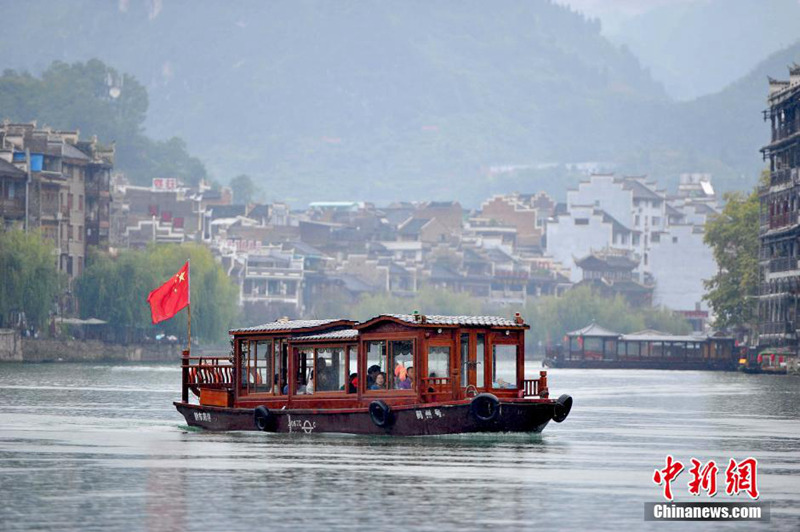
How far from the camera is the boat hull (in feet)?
154

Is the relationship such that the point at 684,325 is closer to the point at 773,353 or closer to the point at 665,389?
the point at 773,353

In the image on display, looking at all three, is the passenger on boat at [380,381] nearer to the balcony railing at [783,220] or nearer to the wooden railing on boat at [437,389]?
the wooden railing on boat at [437,389]

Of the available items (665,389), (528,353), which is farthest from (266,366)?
(528,353)

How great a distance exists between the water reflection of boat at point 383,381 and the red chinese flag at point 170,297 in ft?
11.0

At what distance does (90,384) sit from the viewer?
84625mm

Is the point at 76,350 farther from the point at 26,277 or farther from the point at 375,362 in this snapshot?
the point at 375,362

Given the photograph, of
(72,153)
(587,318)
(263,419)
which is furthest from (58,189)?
(263,419)

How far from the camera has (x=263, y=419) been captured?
50188mm

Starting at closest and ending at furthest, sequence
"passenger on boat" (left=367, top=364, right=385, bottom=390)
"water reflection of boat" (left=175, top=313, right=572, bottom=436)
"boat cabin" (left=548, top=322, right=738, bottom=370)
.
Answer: "water reflection of boat" (left=175, top=313, right=572, bottom=436) → "passenger on boat" (left=367, top=364, right=385, bottom=390) → "boat cabin" (left=548, top=322, right=738, bottom=370)

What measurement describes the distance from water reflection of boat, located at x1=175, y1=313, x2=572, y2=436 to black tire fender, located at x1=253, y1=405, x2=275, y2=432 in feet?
0.08

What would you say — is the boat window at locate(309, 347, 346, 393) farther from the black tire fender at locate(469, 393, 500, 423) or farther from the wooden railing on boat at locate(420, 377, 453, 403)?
the black tire fender at locate(469, 393, 500, 423)

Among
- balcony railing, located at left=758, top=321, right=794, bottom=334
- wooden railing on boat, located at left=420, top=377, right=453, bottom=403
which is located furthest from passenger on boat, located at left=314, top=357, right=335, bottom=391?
balcony railing, located at left=758, top=321, right=794, bottom=334

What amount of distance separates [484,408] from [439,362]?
2.30 metres

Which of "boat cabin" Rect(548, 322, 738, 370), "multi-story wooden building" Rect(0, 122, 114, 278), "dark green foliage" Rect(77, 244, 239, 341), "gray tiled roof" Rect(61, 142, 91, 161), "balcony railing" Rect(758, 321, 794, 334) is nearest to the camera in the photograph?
"balcony railing" Rect(758, 321, 794, 334)
